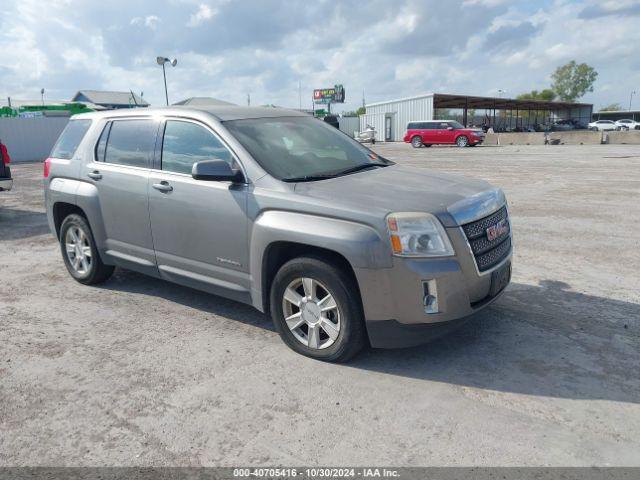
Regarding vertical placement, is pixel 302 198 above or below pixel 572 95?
below

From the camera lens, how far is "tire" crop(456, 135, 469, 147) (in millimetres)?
34312

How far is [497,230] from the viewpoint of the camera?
4020 mm

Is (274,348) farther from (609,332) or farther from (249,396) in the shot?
(609,332)

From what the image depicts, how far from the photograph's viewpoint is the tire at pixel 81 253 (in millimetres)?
5535

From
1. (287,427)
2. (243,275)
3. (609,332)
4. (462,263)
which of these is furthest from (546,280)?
(287,427)

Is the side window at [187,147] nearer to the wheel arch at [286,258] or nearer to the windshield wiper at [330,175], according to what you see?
the windshield wiper at [330,175]

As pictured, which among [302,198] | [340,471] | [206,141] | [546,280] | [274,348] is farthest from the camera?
[546,280]

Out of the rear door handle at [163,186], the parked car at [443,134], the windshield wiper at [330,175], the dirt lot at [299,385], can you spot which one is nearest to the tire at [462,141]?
the parked car at [443,134]

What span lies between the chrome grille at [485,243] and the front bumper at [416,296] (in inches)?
3.7

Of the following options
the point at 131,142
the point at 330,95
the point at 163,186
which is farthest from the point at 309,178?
the point at 330,95

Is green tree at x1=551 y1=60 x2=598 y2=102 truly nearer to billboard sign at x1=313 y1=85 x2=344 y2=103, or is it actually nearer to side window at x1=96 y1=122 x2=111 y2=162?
billboard sign at x1=313 y1=85 x2=344 y2=103

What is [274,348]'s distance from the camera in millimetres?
4117

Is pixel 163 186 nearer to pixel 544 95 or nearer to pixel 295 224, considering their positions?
pixel 295 224

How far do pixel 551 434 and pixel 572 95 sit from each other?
353 feet
